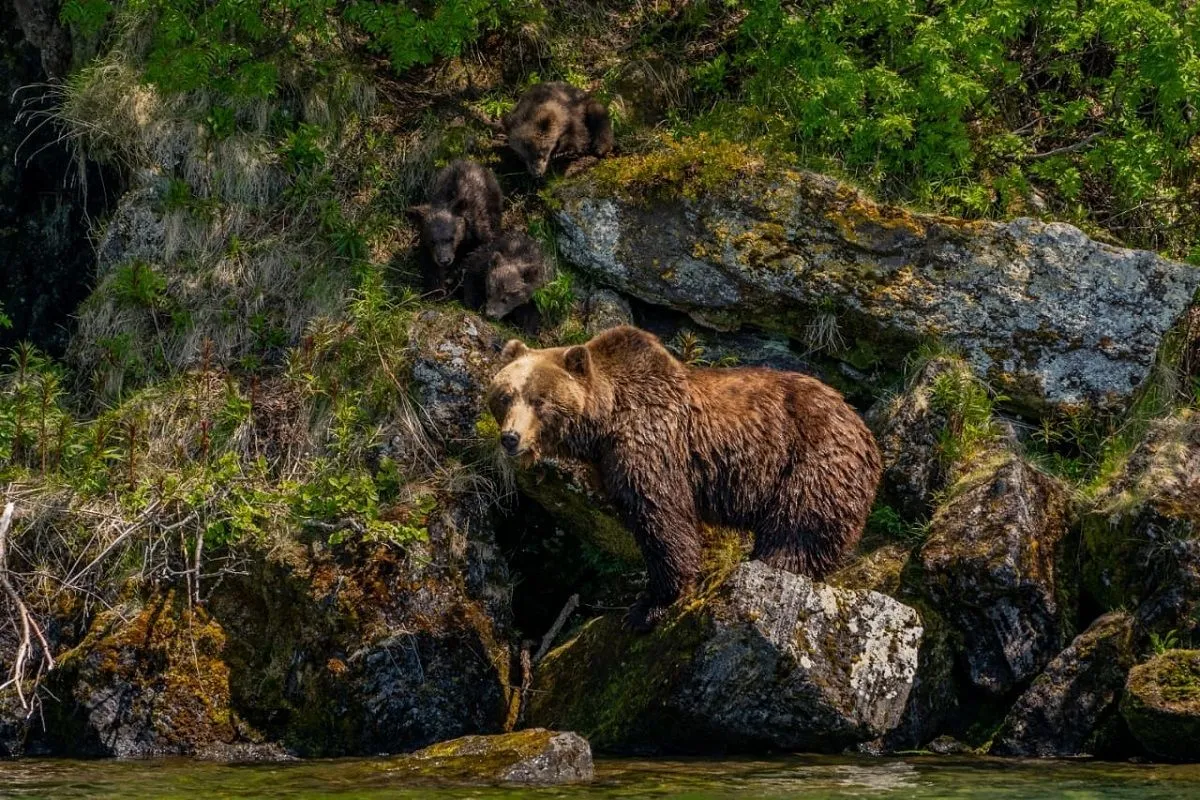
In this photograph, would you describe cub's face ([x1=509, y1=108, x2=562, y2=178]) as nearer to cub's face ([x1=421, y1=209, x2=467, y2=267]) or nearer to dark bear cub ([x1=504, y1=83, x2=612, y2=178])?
dark bear cub ([x1=504, y1=83, x2=612, y2=178])

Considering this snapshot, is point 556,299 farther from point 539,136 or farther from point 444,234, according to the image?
point 539,136

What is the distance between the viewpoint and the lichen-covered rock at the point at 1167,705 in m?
7.62

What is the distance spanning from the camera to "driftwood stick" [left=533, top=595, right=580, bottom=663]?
9656 mm

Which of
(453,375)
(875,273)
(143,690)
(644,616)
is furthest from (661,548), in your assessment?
(143,690)

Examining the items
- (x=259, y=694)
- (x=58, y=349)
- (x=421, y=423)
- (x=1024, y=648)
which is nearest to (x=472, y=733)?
(x=259, y=694)

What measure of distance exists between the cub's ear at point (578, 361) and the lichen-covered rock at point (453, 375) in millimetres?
1353

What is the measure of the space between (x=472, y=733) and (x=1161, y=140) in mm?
6500

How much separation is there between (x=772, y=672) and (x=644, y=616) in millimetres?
967

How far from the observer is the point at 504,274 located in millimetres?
10727

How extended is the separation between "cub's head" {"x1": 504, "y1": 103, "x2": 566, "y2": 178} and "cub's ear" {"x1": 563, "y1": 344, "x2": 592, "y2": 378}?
273cm

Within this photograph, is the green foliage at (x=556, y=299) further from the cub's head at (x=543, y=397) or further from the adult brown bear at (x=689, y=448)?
the cub's head at (x=543, y=397)

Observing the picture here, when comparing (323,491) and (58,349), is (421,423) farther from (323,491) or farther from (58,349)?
(58,349)

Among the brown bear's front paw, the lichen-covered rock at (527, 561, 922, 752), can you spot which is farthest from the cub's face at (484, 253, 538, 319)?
the lichen-covered rock at (527, 561, 922, 752)

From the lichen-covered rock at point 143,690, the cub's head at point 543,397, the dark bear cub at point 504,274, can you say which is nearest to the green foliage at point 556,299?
the dark bear cub at point 504,274
